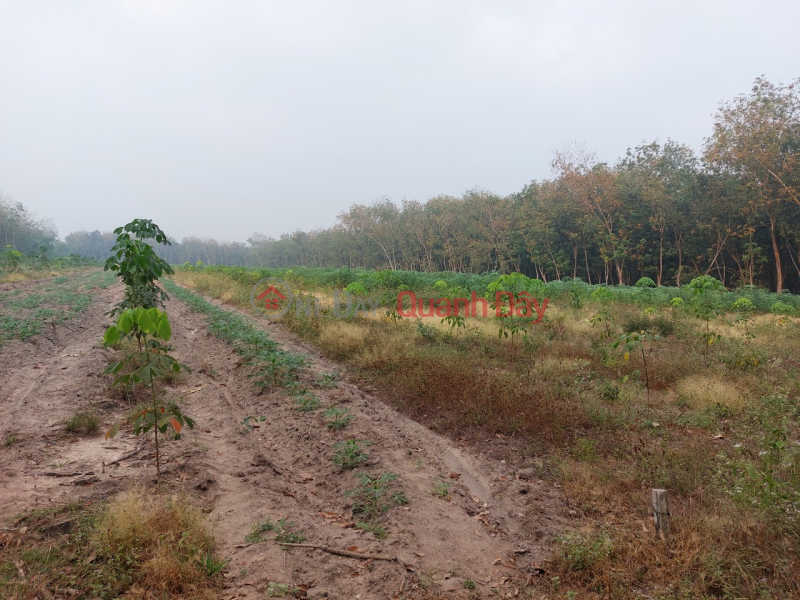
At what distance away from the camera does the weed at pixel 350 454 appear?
4391 mm

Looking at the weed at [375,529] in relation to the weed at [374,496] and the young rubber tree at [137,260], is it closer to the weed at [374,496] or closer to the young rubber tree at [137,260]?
the weed at [374,496]

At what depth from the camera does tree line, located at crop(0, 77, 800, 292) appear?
1864 cm

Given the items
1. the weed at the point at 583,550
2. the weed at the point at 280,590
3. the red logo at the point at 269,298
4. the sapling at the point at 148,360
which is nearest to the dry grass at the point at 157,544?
the weed at the point at 280,590

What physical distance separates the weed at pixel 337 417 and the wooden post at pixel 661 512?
10.6ft

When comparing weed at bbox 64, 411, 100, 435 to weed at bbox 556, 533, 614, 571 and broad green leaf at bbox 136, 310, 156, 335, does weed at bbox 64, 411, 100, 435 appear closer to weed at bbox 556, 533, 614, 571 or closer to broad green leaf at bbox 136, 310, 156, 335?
broad green leaf at bbox 136, 310, 156, 335

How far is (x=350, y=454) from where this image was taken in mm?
4484

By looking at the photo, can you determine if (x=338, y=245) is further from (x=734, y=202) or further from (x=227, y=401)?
(x=227, y=401)

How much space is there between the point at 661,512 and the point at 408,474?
213cm

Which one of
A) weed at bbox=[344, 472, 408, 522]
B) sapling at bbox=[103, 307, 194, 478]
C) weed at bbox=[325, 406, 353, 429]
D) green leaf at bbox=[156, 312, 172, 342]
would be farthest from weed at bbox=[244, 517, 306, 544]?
weed at bbox=[325, 406, 353, 429]

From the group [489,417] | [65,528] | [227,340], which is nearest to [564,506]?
[489,417]

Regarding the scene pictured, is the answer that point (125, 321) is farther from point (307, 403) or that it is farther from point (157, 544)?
point (307, 403)

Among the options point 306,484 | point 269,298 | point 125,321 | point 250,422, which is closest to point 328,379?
point 250,422

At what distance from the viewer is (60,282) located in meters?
23.2

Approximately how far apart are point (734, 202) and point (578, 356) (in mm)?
19940
